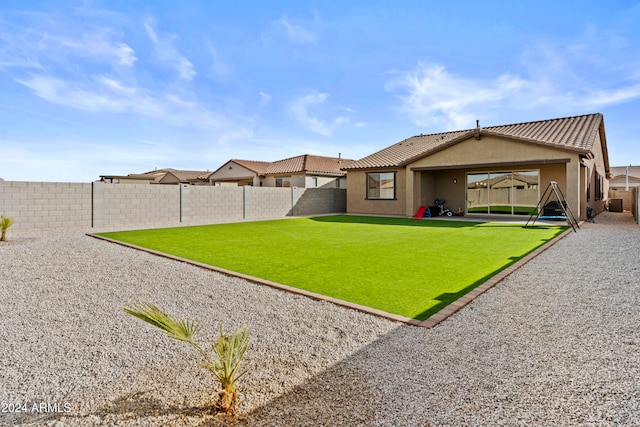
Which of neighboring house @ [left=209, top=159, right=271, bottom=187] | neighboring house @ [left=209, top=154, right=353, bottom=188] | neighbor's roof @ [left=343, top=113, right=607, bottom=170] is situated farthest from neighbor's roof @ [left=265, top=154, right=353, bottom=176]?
neighbor's roof @ [left=343, top=113, right=607, bottom=170]

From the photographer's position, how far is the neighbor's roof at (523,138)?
14.0m

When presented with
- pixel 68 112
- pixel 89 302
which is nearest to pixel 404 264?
pixel 89 302

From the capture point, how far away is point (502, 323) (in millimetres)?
3715

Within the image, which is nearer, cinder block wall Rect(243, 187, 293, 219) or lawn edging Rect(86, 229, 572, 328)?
lawn edging Rect(86, 229, 572, 328)

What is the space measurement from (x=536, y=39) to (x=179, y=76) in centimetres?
1418

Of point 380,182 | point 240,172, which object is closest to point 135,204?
point 380,182

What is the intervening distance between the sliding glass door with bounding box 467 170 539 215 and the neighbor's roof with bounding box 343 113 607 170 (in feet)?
6.34

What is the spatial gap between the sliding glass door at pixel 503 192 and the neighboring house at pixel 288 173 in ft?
32.8

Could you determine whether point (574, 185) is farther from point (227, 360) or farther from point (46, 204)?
point (46, 204)

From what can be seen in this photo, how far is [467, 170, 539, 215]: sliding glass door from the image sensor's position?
16.1 m

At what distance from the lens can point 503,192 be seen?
1675 cm

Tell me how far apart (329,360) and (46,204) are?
531 inches

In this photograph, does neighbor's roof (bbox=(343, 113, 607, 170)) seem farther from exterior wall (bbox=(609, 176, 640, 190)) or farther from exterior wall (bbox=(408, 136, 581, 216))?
exterior wall (bbox=(609, 176, 640, 190))

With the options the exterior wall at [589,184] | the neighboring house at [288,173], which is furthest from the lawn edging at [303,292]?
the neighboring house at [288,173]
